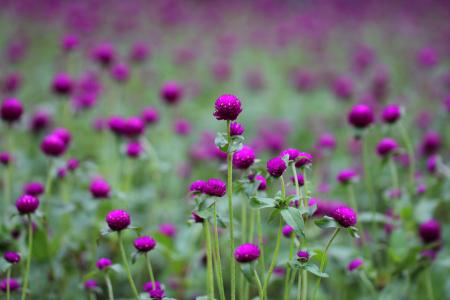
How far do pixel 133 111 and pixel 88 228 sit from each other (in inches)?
81.4

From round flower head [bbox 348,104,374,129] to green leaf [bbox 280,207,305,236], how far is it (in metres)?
0.80

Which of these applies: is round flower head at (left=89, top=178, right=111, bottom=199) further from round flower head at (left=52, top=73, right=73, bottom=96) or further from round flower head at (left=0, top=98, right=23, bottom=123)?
round flower head at (left=52, top=73, right=73, bottom=96)

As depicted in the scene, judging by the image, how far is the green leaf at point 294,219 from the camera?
1.22m

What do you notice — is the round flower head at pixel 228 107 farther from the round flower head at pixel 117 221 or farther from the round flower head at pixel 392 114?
the round flower head at pixel 392 114

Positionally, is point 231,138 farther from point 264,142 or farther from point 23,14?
point 23,14

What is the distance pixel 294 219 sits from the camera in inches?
48.7

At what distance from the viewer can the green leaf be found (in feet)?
3.99

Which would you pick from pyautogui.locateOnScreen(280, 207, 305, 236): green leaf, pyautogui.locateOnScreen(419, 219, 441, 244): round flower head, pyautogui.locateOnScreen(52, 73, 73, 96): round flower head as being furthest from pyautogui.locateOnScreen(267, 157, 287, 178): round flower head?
pyautogui.locateOnScreen(52, 73, 73, 96): round flower head

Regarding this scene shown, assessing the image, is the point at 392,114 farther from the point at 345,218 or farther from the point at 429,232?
the point at 345,218

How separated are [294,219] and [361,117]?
835mm

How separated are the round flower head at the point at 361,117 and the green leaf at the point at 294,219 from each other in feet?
2.62

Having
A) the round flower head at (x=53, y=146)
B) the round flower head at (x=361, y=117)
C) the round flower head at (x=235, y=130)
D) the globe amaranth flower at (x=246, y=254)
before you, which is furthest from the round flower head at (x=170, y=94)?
the globe amaranth flower at (x=246, y=254)

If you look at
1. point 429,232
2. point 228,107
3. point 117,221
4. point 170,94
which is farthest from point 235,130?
point 170,94

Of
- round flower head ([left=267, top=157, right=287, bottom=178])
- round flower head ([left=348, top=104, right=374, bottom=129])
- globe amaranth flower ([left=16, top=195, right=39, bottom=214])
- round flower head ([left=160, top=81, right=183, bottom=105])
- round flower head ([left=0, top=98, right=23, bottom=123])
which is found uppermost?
round flower head ([left=160, top=81, right=183, bottom=105])
